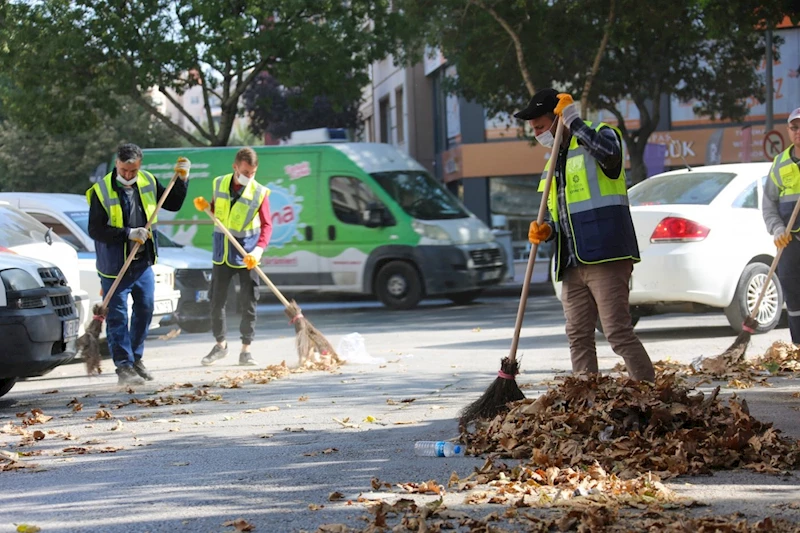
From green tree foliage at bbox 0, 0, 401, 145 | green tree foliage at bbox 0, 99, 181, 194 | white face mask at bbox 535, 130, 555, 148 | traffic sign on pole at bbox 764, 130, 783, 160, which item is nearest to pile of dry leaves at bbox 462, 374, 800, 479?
white face mask at bbox 535, 130, 555, 148

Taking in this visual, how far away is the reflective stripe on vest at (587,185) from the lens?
22.1ft

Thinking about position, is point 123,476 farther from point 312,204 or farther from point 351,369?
point 312,204

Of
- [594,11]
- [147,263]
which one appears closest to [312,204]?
[594,11]

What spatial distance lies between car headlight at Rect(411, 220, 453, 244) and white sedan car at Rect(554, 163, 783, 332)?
717 cm

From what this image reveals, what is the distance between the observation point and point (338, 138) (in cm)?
2095

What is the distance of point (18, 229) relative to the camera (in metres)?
11.0

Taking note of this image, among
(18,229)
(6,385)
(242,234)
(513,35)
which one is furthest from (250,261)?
(513,35)

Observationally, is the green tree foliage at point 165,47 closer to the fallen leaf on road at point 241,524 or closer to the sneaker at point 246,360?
the sneaker at point 246,360

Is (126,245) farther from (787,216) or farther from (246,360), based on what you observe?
(787,216)

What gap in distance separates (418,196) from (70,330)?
10793mm

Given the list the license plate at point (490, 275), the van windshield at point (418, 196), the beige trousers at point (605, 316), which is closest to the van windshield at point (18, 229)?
the beige trousers at point (605, 316)

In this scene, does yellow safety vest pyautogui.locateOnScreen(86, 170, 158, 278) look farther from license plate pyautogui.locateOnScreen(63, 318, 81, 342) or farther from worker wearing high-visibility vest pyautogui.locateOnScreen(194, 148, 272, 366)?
worker wearing high-visibility vest pyautogui.locateOnScreen(194, 148, 272, 366)

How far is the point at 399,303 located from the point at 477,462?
13322mm

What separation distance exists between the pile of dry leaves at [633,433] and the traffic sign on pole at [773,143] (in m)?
14.4
